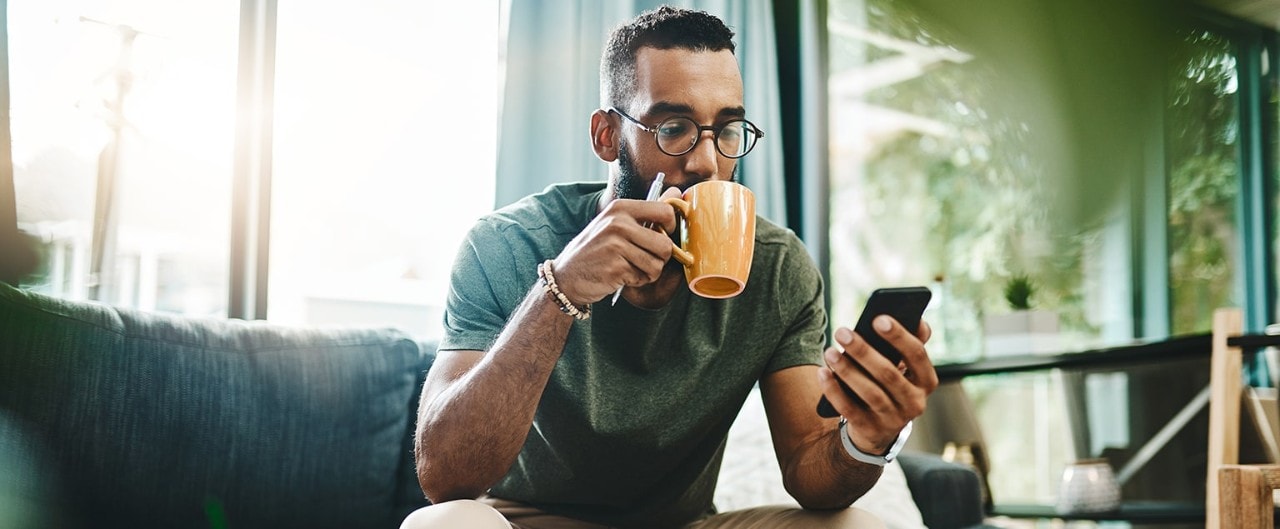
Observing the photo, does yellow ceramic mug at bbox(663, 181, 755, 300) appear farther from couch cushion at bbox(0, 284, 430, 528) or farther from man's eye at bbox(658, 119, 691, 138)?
couch cushion at bbox(0, 284, 430, 528)

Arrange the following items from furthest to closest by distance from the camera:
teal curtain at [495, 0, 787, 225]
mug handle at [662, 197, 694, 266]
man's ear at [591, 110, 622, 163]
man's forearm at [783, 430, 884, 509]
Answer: teal curtain at [495, 0, 787, 225]
man's ear at [591, 110, 622, 163]
man's forearm at [783, 430, 884, 509]
mug handle at [662, 197, 694, 266]

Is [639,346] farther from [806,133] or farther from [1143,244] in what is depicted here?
[1143,244]

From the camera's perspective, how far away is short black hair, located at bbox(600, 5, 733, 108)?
1.44m

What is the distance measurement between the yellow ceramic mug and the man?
0.63 feet

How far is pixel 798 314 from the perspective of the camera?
1.41m

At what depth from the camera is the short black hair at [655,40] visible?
144 cm

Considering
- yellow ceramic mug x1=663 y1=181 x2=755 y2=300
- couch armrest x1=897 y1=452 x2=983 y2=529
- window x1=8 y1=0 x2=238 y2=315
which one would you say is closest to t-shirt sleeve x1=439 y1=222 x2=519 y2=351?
yellow ceramic mug x1=663 y1=181 x2=755 y2=300

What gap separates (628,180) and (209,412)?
2.54 ft

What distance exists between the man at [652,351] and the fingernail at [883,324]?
256mm

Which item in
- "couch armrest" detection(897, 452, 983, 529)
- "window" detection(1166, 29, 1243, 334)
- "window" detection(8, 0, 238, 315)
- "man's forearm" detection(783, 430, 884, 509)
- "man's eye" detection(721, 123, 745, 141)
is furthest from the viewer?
"window" detection(1166, 29, 1243, 334)

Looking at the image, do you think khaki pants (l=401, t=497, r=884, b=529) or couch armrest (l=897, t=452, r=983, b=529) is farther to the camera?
couch armrest (l=897, t=452, r=983, b=529)

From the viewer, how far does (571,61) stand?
Answer: 2.45 metres

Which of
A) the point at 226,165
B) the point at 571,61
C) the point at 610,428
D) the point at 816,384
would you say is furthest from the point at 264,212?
the point at 816,384

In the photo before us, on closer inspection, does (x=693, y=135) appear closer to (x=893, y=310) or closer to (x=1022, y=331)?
(x=893, y=310)
